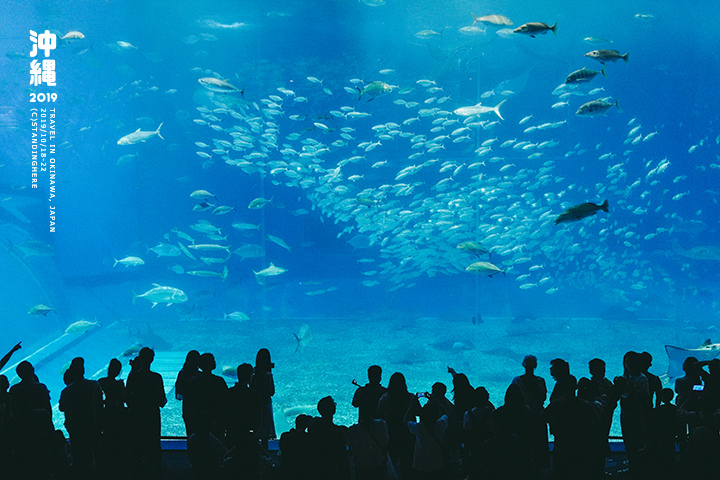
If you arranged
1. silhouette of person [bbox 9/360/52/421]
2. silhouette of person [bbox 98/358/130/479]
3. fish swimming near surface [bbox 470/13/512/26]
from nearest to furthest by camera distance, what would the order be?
silhouette of person [bbox 9/360/52/421], silhouette of person [bbox 98/358/130/479], fish swimming near surface [bbox 470/13/512/26]

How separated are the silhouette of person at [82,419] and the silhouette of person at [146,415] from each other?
25 centimetres

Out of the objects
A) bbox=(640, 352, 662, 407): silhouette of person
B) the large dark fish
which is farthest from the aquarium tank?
bbox=(640, 352, 662, 407): silhouette of person

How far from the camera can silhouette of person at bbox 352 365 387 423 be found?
326cm

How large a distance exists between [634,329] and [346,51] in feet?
51.0

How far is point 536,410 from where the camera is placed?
3.51 meters

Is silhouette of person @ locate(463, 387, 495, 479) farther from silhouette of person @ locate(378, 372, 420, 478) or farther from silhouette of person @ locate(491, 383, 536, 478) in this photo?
silhouette of person @ locate(378, 372, 420, 478)

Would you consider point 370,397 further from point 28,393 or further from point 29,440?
point 28,393

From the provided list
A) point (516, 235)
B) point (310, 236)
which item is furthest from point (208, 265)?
point (516, 235)

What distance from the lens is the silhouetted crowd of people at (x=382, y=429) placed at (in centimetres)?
289

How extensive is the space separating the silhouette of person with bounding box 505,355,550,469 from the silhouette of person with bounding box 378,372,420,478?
0.83 m

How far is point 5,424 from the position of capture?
10.5 ft

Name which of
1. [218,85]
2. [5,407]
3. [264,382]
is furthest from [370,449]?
[218,85]

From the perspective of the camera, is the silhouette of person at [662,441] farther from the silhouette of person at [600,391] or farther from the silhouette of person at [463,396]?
the silhouette of person at [463,396]

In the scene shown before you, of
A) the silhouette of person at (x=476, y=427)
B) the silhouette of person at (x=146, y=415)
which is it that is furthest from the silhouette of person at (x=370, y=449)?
the silhouette of person at (x=146, y=415)
